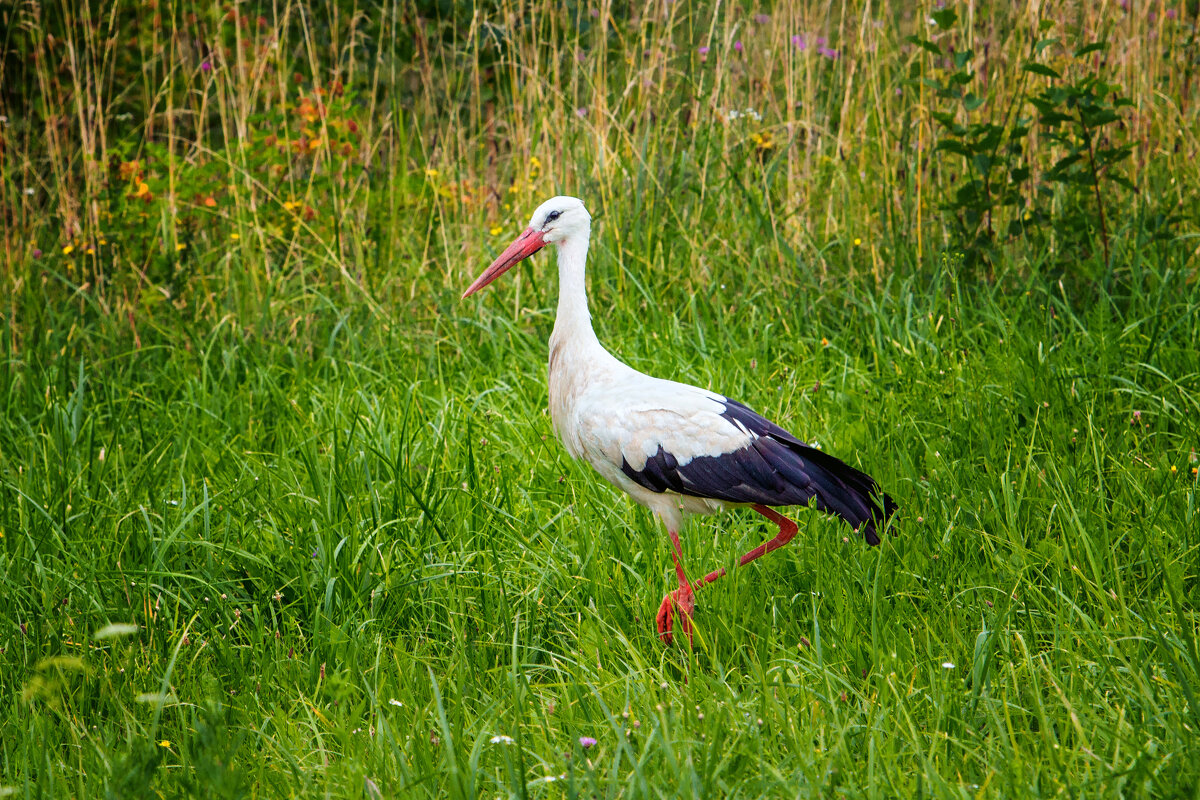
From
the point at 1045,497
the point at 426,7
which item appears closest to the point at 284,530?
the point at 1045,497

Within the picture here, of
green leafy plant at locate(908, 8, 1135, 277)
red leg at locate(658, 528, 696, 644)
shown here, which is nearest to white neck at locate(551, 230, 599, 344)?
red leg at locate(658, 528, 696, 644)

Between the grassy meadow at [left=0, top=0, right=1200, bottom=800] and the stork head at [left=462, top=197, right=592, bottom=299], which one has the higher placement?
the stork head at [left=462, top=197, right=592, bottom=299]

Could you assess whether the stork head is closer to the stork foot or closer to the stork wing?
the stork wing

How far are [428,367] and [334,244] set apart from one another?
105 cm

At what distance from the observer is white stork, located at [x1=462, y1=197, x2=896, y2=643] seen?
3.02 m

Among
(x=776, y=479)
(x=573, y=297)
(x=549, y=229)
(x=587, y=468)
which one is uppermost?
(x=549, y=229)

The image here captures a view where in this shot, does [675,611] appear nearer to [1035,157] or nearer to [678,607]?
[678,607]

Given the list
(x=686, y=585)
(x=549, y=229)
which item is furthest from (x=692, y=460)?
(x=549, y=229)

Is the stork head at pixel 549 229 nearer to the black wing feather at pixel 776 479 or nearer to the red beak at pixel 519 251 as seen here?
the red beak at pixel 519 251

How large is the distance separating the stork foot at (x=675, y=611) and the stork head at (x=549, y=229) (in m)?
1.22

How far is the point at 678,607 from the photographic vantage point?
285 cm

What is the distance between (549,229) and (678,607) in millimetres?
1346

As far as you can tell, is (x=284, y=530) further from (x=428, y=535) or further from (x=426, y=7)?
(x=426, y=7)

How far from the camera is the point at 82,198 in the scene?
5.55 m
